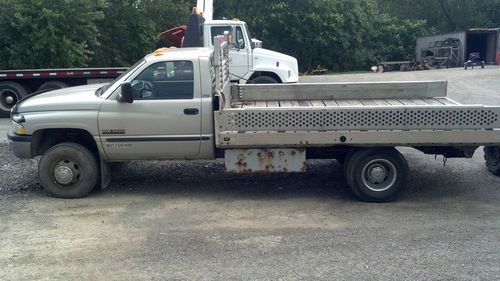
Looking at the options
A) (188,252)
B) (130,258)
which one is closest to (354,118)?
(188,252)

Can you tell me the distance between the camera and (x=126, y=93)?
7.62 m

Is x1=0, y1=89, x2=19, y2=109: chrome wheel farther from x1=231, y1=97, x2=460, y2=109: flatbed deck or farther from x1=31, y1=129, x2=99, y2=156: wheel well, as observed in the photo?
x1=231, y1=97, x2=460, y2=109: flatbed deck

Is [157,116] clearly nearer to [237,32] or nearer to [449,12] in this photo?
[237,32]

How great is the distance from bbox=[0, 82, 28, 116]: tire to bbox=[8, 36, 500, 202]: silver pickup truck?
8001 mm

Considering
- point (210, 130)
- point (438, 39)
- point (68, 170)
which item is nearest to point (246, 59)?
point (210, 130)

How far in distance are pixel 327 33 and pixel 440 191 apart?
28514mm

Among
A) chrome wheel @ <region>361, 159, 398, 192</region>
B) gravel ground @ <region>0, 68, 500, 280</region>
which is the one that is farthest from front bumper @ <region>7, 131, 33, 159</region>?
chrome wheel @ <region>361, 159, 398, 192</region>

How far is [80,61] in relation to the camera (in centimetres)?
2189

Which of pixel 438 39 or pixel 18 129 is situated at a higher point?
pixel 438 39

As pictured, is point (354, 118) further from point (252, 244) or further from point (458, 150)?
point (252, 244)

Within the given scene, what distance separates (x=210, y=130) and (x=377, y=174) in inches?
88.2

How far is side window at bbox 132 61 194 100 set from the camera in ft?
25.7

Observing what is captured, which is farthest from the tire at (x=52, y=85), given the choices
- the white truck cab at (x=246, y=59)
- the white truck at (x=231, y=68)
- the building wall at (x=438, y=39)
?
the building wall at (x=438, y=39)

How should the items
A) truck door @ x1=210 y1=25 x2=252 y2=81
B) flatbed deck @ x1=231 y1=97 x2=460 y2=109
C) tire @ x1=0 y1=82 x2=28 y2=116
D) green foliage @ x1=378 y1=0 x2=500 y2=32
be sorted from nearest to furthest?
flatbed deck @ x1=231 y1=97 x2=460 y2=109, truck door @ x1=210 y1=25 x2=252 y2=81, tire @ x1=0 y1=82 x2=28 y2=116, green foliage @ x1=378 y1=0 x2=500 y2=32
